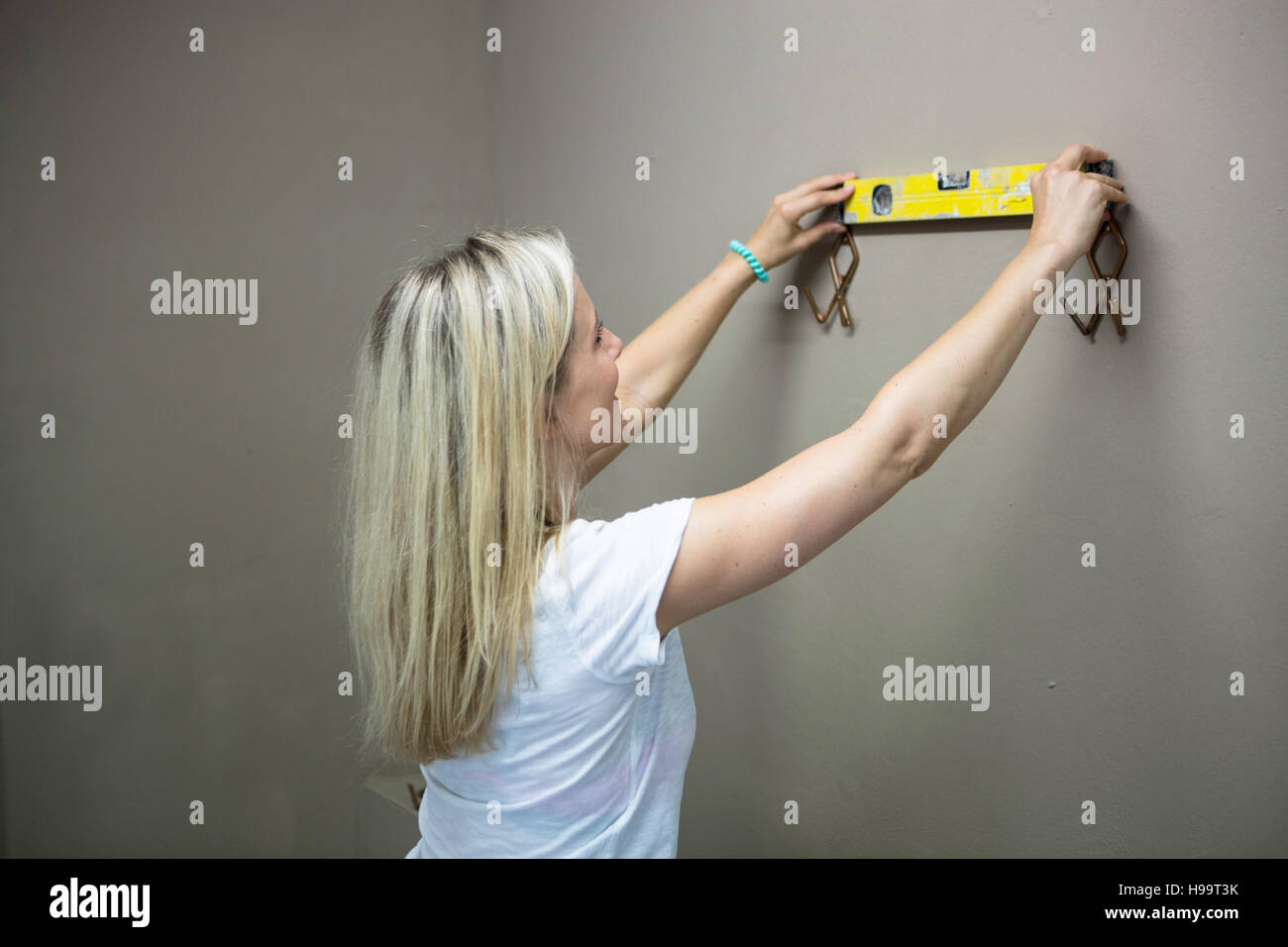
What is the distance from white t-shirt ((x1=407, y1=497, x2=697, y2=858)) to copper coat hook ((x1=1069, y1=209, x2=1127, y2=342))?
52 centimetres

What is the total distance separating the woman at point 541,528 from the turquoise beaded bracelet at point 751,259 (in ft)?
1.37

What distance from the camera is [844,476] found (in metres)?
0.93

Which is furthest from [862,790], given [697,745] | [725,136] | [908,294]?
[725,136]

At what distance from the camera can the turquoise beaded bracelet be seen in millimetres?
1410

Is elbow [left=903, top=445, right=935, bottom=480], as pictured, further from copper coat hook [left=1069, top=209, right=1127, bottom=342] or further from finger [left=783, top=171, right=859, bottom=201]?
finger [left=783, top=171, right=859, bottom=201]

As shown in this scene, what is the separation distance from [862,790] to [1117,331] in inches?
27.2

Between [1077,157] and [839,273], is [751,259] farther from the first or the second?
[1077,157]

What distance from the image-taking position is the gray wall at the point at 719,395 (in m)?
1.08
